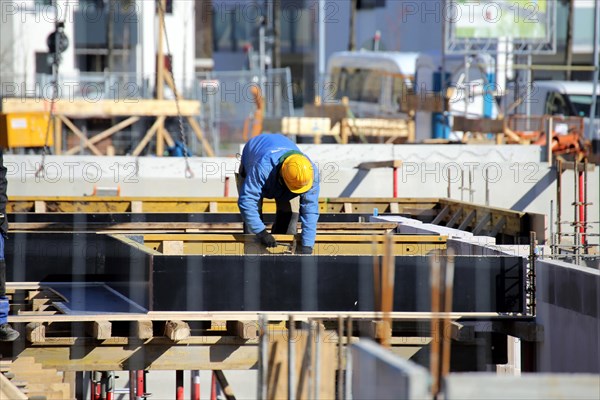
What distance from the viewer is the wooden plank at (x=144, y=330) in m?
10.7

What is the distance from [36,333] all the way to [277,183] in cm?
304

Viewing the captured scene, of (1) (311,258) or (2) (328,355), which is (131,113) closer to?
(1) (311,258)

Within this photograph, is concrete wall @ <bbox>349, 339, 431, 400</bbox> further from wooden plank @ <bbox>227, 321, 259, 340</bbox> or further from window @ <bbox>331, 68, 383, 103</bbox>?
window @ <bbox>331, 68, 383, 103</bbox>

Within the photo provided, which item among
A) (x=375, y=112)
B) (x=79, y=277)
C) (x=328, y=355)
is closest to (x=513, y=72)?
(x=375, y=112)

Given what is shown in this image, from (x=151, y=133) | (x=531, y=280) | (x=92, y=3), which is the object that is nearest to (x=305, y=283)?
(x=531, y=280)

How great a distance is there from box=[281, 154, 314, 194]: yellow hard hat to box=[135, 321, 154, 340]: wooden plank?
2173 millimetres

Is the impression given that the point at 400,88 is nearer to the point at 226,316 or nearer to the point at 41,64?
the point at 41,64

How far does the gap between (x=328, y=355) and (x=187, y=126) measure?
26.8 metres

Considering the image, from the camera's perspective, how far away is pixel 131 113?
105 feet

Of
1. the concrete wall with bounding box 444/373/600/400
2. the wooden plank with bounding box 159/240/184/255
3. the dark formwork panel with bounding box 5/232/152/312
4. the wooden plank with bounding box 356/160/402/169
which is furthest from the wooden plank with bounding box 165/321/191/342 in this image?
the wooden plank with bounding box 356/160/402/169

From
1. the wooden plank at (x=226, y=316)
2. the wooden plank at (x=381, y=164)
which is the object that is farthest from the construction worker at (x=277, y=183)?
the wooden plank at (x=381, y=164)

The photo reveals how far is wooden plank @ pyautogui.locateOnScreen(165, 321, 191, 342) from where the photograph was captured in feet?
34.9

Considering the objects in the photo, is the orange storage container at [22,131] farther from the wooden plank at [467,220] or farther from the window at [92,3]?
the window at [92,3]

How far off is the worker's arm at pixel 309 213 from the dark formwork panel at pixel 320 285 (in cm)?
103
